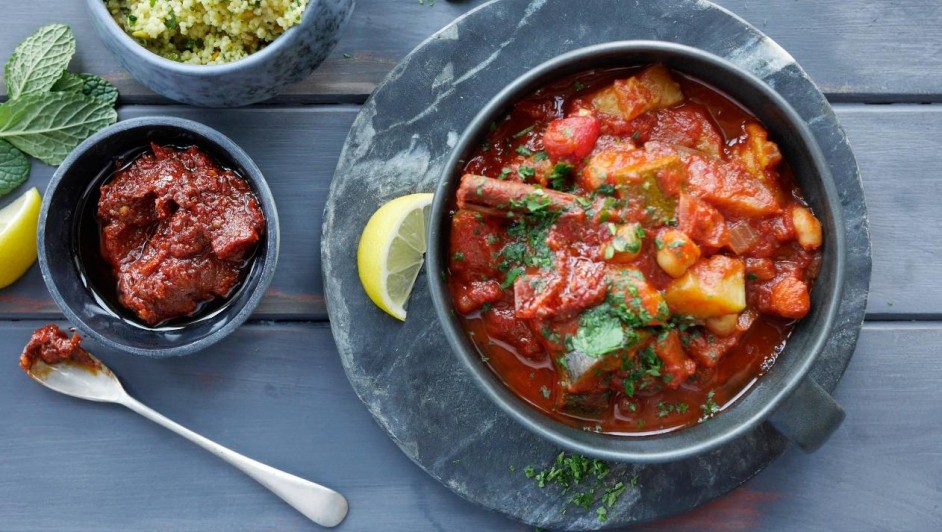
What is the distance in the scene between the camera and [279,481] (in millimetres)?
3107

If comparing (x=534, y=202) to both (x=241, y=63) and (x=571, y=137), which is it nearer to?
(x=571, y=137)

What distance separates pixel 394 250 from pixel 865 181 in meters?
1.73

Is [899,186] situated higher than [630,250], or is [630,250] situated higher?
[630,250]

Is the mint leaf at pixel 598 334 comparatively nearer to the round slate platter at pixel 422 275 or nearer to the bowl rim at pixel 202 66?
the round slate platter at pixel 422 275

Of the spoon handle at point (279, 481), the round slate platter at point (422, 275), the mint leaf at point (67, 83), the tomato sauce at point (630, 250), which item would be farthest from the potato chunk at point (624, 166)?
the mint leaf at point (67, 83)

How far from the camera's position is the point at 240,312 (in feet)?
9.28

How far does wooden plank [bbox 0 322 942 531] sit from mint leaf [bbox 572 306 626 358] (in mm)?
1078

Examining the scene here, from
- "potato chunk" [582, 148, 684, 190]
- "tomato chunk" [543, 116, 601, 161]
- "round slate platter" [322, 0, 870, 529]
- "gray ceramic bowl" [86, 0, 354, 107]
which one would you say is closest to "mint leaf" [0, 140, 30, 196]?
"gray ceramic bowl" [86, 0, 354, 107]

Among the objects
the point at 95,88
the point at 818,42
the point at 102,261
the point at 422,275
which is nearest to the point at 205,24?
the point at 95,88

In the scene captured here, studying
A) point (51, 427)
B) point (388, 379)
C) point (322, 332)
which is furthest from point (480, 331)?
point (51, 427)

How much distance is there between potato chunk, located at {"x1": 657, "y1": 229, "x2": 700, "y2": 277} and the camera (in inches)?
91.0

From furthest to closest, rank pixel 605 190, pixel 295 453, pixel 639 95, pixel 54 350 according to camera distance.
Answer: pixel 295 453 → pixel 54 350 → pixel 639 95 → pixel 605 190

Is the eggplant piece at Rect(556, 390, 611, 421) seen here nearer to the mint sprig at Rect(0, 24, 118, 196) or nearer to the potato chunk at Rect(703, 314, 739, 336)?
the potato chunk at Rect(703, 314, 739, 336)

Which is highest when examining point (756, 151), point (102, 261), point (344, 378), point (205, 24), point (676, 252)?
point (205, 24)
